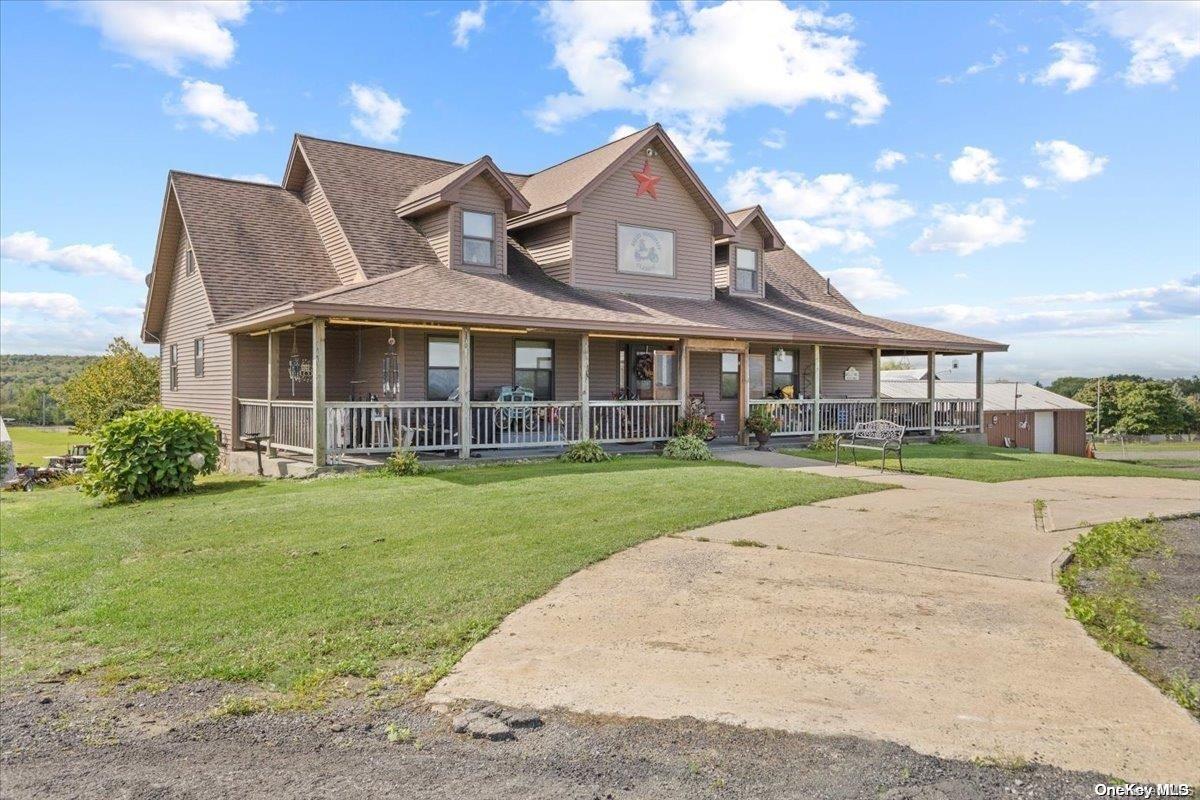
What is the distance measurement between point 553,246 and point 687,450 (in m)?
6.60

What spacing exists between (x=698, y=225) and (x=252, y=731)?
62.6ft

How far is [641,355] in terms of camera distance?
20.2m

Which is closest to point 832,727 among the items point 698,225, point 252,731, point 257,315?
point 252,731

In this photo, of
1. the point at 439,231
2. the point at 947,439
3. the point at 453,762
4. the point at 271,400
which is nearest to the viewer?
the point at 453,762

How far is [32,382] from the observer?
85.7 meters

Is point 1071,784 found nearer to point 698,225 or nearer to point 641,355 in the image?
point 641,355

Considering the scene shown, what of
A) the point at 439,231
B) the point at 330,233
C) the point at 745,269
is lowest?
the point at 745,269

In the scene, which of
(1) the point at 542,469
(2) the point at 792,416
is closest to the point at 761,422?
(2) the point at 792,416

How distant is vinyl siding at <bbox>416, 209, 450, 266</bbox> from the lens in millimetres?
18953

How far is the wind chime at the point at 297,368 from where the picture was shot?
17672 mm

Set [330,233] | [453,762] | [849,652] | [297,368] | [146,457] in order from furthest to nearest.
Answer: [330,233] < [297,368] < [146,457] < [849,652] < [453,762]

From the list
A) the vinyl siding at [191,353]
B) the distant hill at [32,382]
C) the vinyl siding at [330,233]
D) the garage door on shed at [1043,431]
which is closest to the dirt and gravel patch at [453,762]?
the vinyl siding at [330,233]

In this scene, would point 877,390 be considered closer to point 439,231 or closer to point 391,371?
point 439,231

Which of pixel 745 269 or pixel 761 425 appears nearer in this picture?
pixel 761 425
